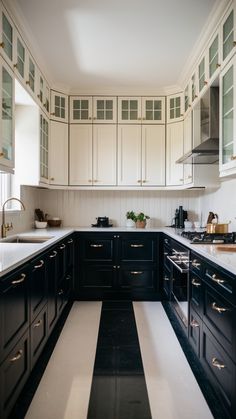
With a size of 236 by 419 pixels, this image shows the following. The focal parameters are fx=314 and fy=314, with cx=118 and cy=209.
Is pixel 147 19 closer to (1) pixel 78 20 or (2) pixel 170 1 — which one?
(2) pixel 170 1

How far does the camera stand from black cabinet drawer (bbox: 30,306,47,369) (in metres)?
2.01

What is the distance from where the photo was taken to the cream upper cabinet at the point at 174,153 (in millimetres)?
3902

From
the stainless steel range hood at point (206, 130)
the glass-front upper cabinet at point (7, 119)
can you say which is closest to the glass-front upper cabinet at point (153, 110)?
the stainless steel range hood at point (206, 130)

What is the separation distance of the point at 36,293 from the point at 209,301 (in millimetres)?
1122

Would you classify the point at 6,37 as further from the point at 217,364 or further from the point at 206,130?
the point at 217,364

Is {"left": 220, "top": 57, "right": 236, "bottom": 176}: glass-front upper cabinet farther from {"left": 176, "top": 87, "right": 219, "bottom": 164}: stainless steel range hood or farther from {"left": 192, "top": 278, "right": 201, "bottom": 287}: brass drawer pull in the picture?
{"left": 192, "top": 278, "right": 201, "bottom": 287}: brass drawer pull

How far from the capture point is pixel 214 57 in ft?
8.59

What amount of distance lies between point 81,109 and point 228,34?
217cm

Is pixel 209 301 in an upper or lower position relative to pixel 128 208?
lower

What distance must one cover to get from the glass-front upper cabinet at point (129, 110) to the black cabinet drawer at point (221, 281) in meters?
2.57

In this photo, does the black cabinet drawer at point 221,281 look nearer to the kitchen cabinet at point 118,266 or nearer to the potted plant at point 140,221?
the kitchen cabinet at point 118,266

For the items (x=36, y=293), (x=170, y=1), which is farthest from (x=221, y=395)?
(x=170, y=1)

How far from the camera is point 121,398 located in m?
1.91

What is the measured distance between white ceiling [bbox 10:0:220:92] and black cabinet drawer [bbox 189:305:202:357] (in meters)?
2.31
